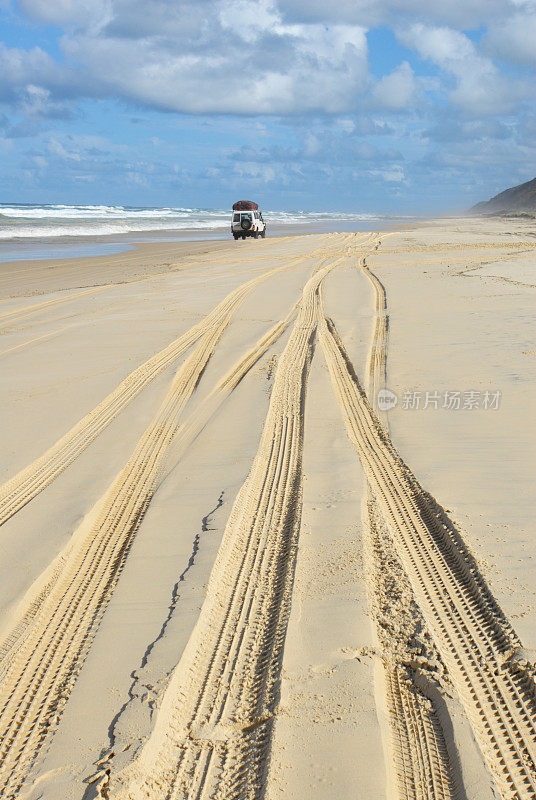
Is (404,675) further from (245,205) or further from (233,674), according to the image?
(245,205)

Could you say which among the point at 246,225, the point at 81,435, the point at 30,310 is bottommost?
the point at 81,435

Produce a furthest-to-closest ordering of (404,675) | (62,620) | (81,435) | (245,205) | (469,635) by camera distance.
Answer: (245,205), (81,435), (62,620), (469,635), (404,675)

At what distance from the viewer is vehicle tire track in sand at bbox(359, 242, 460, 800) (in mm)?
2314

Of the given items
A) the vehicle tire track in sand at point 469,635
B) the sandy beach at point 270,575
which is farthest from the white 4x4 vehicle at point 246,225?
the vehicle tire track in sand at point 469,635

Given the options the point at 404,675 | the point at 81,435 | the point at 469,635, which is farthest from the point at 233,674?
the point at 81,435

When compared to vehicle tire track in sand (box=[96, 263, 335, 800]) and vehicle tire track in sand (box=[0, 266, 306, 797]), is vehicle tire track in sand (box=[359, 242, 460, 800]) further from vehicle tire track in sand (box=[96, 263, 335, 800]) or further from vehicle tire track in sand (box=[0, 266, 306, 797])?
vehicle tire track in sand (box=[0, 266, 306, 797])

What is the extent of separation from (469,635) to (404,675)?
450 millimetres

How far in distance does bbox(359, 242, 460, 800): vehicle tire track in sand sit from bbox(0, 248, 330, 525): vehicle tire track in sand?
244cm

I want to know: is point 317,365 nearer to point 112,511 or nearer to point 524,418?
point 524,418

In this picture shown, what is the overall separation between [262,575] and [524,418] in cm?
358

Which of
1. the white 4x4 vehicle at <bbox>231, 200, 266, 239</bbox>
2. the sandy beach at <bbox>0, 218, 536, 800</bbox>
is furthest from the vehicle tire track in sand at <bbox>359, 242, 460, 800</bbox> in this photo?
the white 4x4 vehicle at <bbox>231, 200, 266, 239</bbox>

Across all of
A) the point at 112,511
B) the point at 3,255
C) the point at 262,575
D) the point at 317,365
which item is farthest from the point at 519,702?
the point at 3,255

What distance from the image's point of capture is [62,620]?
3.28 m

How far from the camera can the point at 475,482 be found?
4824 millimetres
